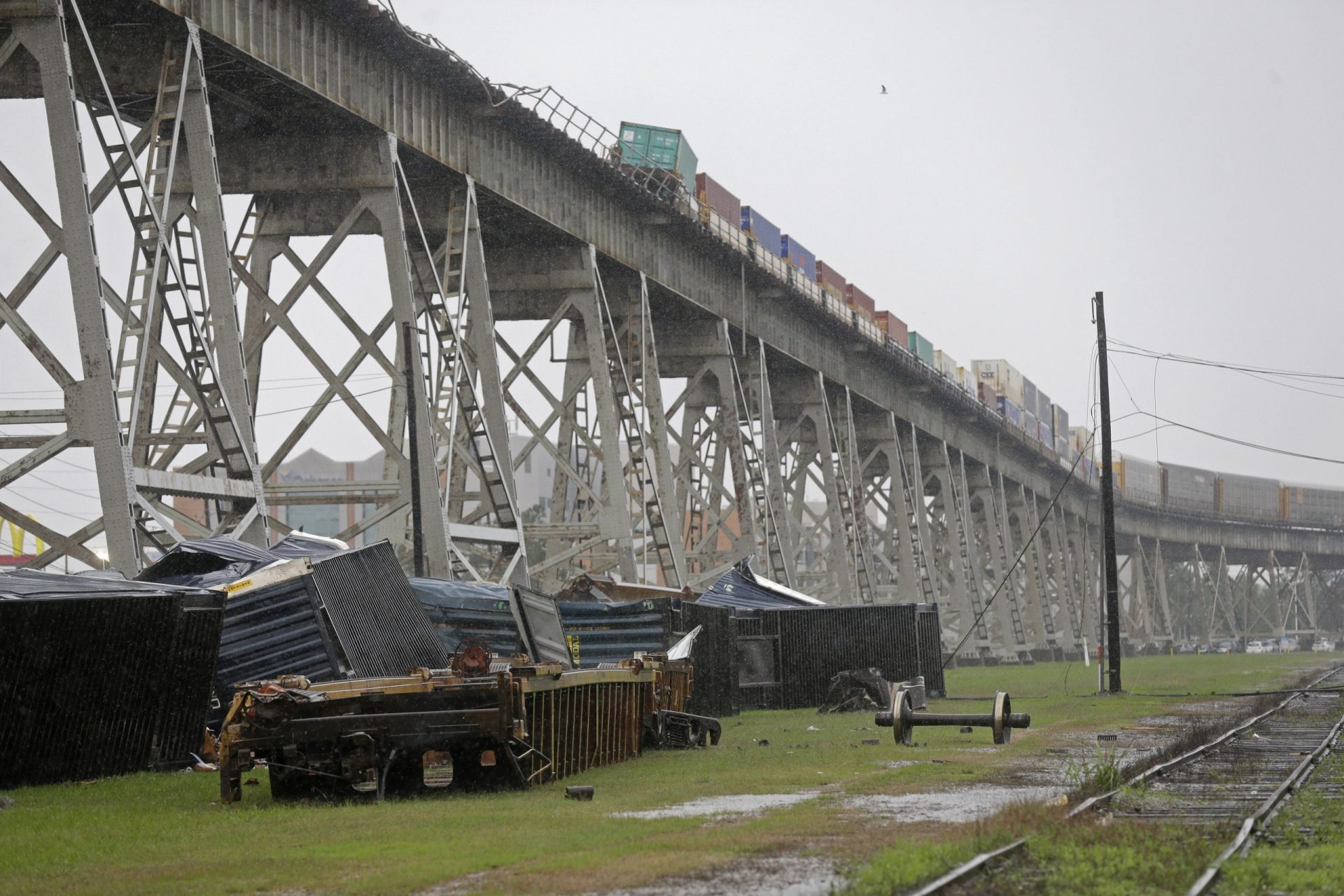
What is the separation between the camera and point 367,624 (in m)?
19.5

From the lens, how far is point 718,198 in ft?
169

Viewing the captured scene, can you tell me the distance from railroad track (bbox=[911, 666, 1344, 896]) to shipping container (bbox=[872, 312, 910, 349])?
1754 inches

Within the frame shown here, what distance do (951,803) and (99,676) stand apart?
8.09 metres

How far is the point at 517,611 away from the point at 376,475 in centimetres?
12229

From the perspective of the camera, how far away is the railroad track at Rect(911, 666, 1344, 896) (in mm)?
10312

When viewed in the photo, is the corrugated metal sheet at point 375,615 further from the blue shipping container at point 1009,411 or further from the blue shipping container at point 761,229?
Result: the blue shipping container at point 1009,411

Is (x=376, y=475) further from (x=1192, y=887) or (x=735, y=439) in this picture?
(x=1192, y=887)

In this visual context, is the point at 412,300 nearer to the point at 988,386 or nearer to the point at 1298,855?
the point at 1298,855

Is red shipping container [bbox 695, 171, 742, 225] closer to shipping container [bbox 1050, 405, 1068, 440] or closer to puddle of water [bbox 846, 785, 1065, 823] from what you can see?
puddle of water [bbox 846, 785, 1065, 823]

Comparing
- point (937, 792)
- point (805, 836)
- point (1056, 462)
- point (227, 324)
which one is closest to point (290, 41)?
point (227, 324)

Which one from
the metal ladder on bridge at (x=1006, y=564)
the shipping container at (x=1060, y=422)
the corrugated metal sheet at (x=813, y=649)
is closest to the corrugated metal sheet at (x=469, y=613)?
the corrugated metal sheet at (x=813, y=649)

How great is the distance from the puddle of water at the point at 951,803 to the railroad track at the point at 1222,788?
77cm

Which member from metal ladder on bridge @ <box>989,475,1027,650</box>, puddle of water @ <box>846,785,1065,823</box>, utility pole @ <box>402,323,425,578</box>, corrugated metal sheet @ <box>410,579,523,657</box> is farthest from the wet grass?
metal ladder on bridge @ <box>989,475,1027,650</box>

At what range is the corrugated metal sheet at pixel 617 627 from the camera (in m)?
27.2
